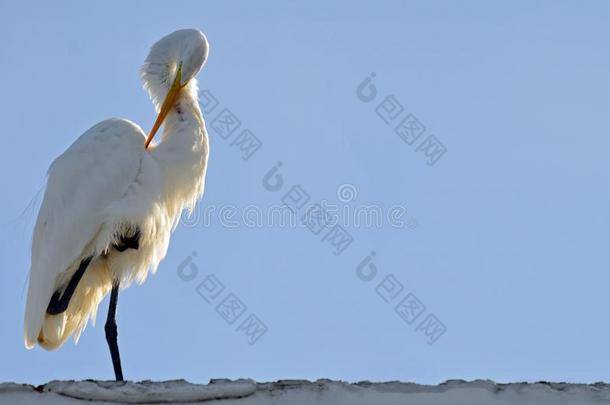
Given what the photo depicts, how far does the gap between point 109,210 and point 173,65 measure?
3.47 ft

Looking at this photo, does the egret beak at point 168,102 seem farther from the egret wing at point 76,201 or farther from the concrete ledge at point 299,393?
the concrete ledge at point 299,393

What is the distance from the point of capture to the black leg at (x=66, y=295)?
19.3ft

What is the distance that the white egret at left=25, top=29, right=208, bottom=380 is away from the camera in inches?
233

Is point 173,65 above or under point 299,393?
above

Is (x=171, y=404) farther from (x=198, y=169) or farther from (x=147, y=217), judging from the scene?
(x=198, y=169)

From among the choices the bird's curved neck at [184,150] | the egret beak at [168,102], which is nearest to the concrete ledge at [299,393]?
the bird's curved neck at [184,150]

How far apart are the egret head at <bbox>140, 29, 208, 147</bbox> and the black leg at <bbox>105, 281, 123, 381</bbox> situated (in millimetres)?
961

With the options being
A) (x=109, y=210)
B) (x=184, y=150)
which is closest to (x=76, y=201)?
(x=109, y=210)

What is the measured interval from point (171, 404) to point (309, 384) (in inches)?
16.5

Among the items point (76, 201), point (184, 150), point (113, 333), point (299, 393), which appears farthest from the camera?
point (184, 150)

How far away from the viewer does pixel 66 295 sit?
5.92 m

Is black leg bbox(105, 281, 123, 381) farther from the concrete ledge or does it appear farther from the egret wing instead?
the concrete ledge

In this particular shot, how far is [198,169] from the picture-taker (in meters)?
6.41

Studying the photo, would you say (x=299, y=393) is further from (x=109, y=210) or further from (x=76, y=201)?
(x=76, y=201)
